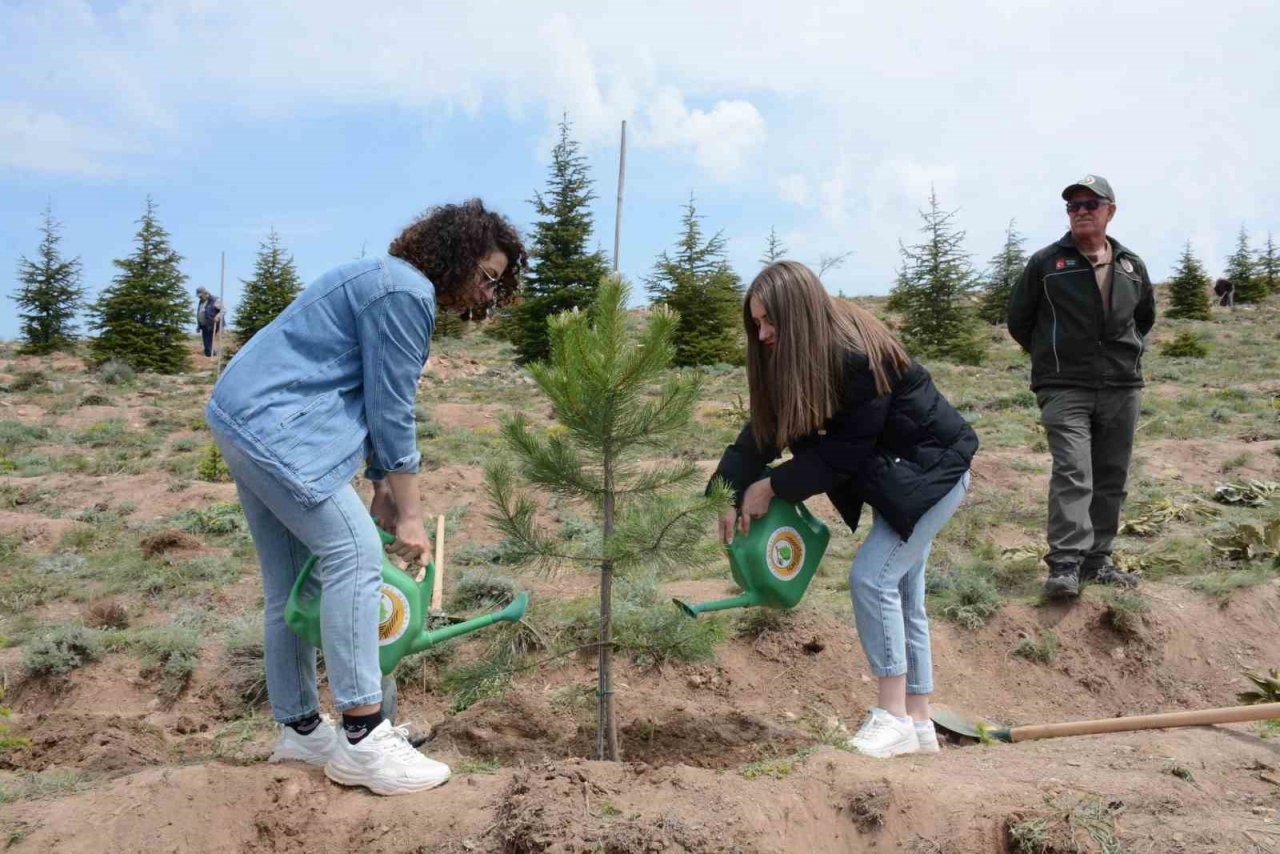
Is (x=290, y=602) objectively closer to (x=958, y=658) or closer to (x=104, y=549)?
(x=958, y=658)

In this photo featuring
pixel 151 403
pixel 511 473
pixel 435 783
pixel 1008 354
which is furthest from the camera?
pixel 1008 354

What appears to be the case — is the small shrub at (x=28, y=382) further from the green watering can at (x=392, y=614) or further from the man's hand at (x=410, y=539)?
the man's hand at (x=410, y=539)

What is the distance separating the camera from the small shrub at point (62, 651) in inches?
181

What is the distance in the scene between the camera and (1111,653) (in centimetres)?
479

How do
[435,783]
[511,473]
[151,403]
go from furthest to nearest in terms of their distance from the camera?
[151,403] → [511,473] → [435,783]

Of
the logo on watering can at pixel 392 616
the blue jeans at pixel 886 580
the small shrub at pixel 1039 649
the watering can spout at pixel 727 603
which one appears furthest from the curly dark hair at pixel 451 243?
the small shrub at pixel 1039 649

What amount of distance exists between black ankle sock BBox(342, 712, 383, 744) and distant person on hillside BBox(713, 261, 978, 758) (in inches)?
50.1

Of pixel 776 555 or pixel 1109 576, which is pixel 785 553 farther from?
pixel 1109 576

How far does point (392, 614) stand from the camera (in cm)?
Answer: 280

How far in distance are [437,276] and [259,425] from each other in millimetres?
667

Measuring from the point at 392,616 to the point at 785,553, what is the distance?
131 cm

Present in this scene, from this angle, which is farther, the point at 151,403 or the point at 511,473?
A: the point at 151,403

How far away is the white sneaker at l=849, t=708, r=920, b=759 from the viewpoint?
305cm

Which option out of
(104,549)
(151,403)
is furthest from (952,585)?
(151,403)
